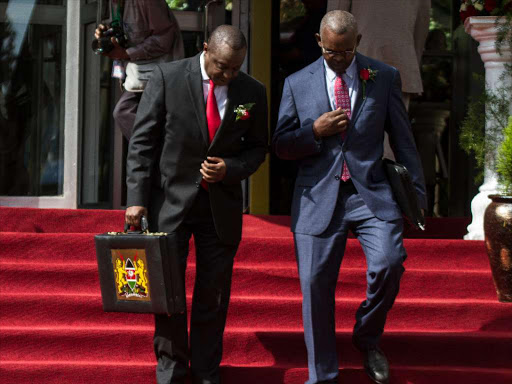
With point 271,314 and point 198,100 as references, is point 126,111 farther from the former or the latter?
point 198,100

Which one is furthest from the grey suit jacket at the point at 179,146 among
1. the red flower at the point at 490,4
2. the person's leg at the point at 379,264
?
the red flower at the point at 490,4

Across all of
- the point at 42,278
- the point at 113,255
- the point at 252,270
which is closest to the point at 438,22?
the point at 252,270

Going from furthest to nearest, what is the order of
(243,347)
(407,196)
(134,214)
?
(243,347)
(407,196)
(134,214)

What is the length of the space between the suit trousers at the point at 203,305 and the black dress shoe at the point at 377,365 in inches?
29.8

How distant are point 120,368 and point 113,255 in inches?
33.1

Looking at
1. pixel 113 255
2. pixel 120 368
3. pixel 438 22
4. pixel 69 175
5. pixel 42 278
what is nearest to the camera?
pixel 113 255

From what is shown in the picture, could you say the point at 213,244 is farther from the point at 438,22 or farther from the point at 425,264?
the point at 438,22

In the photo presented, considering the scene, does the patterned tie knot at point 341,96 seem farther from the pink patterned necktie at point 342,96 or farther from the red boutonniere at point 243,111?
the red boutonniere at point 243,111

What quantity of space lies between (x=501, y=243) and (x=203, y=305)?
203cm

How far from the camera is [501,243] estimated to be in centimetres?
586

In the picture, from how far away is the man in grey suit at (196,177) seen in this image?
4.68 meters

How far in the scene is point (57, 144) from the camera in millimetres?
8242

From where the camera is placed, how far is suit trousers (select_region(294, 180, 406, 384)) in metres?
4.65

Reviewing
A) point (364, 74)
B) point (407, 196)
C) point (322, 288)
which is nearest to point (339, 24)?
point (364, 74)
